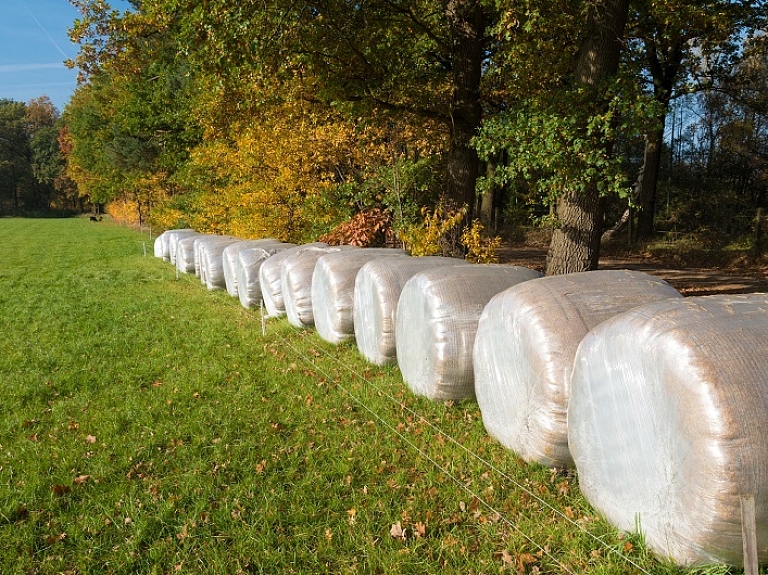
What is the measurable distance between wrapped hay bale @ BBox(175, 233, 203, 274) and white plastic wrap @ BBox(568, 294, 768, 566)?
15665 mm

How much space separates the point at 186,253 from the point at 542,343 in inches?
615

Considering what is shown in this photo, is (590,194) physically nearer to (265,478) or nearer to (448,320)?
(448,320)

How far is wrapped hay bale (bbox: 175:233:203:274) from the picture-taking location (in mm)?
17328

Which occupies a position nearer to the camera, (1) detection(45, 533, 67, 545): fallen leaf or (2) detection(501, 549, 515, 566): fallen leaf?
(2) detection(501, 549, 515, 566): fallen leaf

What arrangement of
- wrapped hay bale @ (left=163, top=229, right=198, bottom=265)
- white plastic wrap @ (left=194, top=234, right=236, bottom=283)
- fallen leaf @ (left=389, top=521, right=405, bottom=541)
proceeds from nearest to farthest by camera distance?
fallen leaf @ (left=389, top=521, right=405, bottom=541) → white plastic wrap @ (left=194, top=234, right=236, bottom=283) → wrapped hay bale @ (left=163, top=229, right=198, bottom=265)

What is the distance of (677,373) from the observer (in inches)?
99.9

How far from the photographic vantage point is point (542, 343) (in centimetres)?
354

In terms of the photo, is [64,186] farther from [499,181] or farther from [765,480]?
[765,480]

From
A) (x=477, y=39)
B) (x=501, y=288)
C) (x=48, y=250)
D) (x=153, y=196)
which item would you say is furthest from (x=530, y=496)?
(x=153, y=196)

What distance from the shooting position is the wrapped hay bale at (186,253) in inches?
682

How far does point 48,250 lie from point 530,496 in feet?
94.2

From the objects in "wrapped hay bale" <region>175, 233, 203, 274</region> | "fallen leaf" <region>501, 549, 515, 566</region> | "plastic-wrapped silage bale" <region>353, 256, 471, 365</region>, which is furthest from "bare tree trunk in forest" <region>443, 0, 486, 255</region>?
"wrapped hay bale" <region>175, 233, 203, 274</region>

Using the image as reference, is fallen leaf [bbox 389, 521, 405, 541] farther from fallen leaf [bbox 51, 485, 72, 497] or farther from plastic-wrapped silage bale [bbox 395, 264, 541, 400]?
fallen leaf [bbox 51, 485, 72, 497]

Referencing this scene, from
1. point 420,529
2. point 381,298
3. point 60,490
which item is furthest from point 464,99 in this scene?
point 60,490
